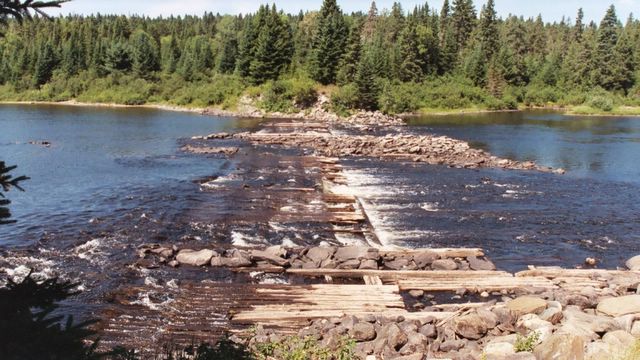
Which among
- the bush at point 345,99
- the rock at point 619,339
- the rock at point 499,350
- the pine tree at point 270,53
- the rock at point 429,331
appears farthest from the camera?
the pine tree at point 270,53

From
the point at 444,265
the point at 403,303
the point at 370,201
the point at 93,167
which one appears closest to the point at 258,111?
the point at 93,167

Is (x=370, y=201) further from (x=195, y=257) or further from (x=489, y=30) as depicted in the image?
(x=489, y=30)

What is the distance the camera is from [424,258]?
73.1 ft

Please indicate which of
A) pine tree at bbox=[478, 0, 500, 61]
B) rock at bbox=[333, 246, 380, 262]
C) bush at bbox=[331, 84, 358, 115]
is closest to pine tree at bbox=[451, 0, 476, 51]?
pine tree at bbox=[478, 0, 500, 61]

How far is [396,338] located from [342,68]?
83.0m

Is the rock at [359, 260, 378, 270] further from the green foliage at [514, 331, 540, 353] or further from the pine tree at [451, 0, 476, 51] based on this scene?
the pine tree at [451, 0, 476, 51]

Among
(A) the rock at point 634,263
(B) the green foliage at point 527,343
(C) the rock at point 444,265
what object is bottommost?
(A) the rock at point 634,263

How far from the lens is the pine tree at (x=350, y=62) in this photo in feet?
304

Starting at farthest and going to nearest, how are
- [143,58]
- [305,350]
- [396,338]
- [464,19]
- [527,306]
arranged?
[464,19] → [143,58] → [527,306] → [396,338] → [305,350]

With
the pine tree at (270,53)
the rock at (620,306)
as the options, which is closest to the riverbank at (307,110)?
the pine tree at (270,53)

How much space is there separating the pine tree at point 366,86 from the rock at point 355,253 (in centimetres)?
6709

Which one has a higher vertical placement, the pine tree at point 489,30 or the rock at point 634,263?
the pine tree at point 489,30

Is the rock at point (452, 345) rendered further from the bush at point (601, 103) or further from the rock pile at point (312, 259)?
the bush at point (601, 103)

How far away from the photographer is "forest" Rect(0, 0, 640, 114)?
95625 mm
